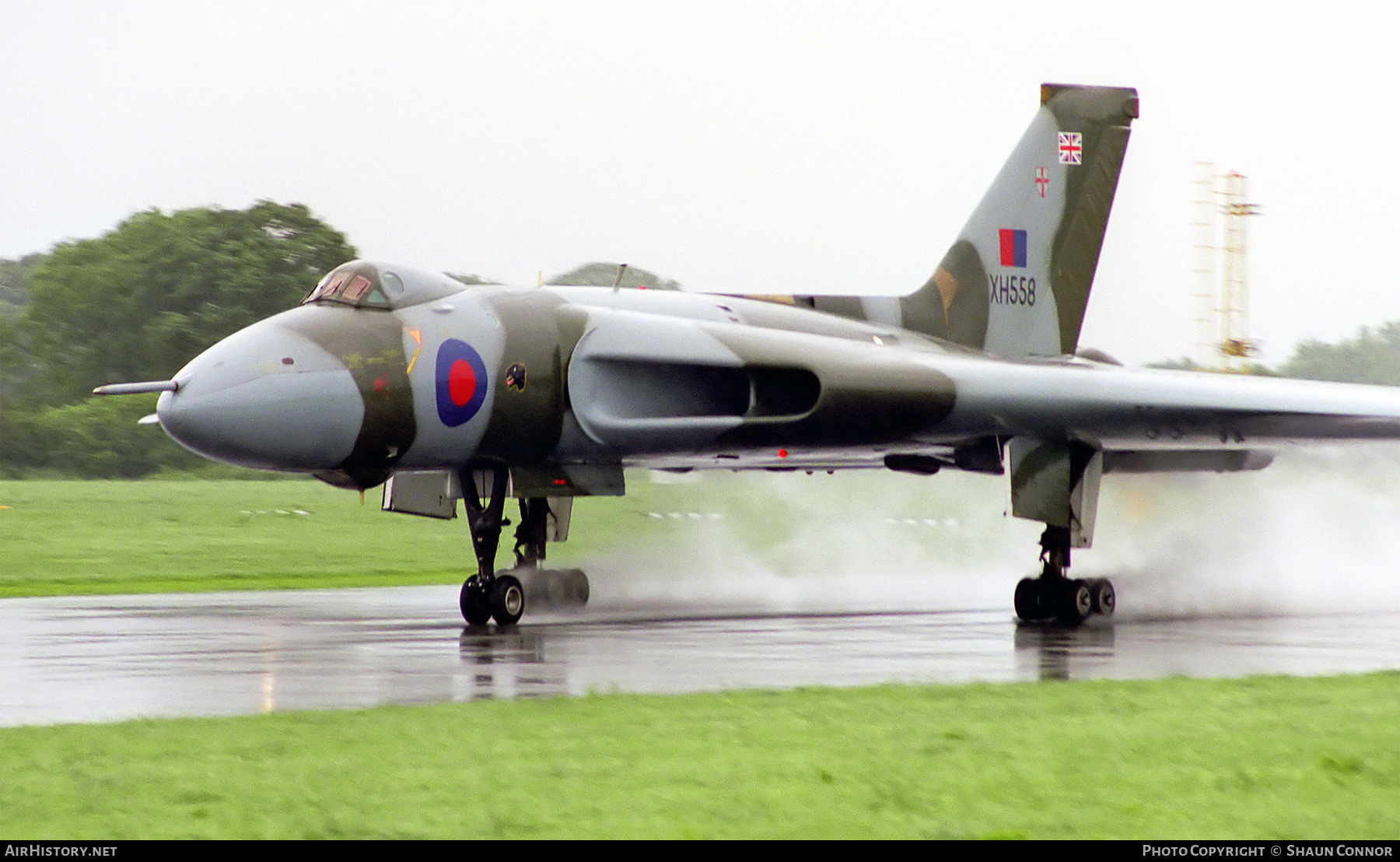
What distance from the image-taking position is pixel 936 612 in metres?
17.1

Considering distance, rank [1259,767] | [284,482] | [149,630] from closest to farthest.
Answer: [1259,767], [149,630], [284,482]

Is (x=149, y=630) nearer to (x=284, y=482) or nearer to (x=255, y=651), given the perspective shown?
(x=255, y=651)

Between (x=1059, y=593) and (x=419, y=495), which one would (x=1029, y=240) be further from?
(x=419, y=495)

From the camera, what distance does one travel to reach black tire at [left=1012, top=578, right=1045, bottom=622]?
16188 mm

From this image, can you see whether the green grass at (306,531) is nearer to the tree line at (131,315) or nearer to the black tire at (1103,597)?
the tree line at (131,315)

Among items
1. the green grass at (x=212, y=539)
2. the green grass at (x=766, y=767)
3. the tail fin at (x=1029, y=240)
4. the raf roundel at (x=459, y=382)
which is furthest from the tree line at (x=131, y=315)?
the green grass at (x=766, y=767)

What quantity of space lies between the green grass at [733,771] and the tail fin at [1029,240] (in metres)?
10.6

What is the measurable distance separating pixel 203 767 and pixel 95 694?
3.10 m

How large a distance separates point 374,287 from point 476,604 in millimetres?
2799

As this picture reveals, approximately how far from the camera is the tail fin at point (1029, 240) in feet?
62.4

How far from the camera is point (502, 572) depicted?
1583 centimetres

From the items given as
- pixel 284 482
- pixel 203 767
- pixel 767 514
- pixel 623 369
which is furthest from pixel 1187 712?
pixel 284 482

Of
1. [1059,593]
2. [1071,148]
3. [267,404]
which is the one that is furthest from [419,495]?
[1071,148]

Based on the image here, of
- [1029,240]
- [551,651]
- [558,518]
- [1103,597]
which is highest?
[1029,240]
